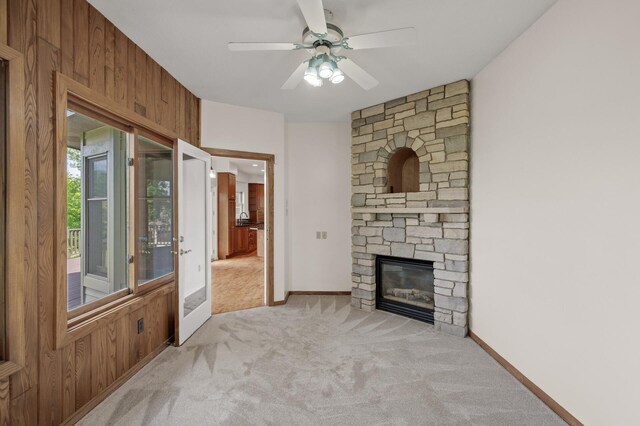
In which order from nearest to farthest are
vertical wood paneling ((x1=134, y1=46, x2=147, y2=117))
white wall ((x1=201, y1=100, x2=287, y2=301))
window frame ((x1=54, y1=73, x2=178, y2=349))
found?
window frame ((x1=54, y1=73, x2=178, y2=349)) < vertical wood paneling ((x1=134, y1=46, x2=147, y2=117)) < white wall ((x1=201, y1=100, x2=287, y2=301))

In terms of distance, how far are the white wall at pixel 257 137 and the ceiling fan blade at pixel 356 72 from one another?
1.92 meters

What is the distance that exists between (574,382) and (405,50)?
2697 millimetres

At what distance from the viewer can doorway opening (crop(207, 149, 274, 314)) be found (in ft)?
13.5

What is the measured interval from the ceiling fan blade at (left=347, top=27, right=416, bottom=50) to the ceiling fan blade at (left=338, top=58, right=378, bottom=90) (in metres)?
0.19

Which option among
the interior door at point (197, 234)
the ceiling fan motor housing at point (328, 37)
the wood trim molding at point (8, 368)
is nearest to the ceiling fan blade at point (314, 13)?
the ceiling fan motor housing at point (328, 37)

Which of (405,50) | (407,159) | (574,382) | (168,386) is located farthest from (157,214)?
(574,382)

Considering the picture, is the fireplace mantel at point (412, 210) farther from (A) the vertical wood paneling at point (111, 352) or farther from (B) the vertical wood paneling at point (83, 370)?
(B) the vertical wood paneling at point (83, 370)

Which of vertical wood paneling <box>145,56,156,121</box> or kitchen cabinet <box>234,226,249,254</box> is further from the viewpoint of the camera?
kitchen cabinet <box>234,226,249,254</box>

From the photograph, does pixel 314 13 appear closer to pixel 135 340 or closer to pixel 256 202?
pixel 135 340

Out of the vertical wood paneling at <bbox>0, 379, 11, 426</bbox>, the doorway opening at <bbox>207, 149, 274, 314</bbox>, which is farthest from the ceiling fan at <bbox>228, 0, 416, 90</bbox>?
the vertical wood paneling at <bbox>0, 379, 11, 426</bbox>

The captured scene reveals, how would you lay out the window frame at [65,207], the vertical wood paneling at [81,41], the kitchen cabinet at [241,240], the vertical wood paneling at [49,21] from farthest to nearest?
the kitchen cabinet at [241,240] → the vertical wood paneling at [81,41] → the window frame at [65,207] → the vertical wood paneling at [49,21]

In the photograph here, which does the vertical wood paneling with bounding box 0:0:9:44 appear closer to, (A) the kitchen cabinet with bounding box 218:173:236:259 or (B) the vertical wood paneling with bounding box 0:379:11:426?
(B) the vertical wood paneling with bounding box 0:379:11:426

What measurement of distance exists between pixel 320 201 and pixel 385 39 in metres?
2.95

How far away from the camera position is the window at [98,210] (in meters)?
2.24
